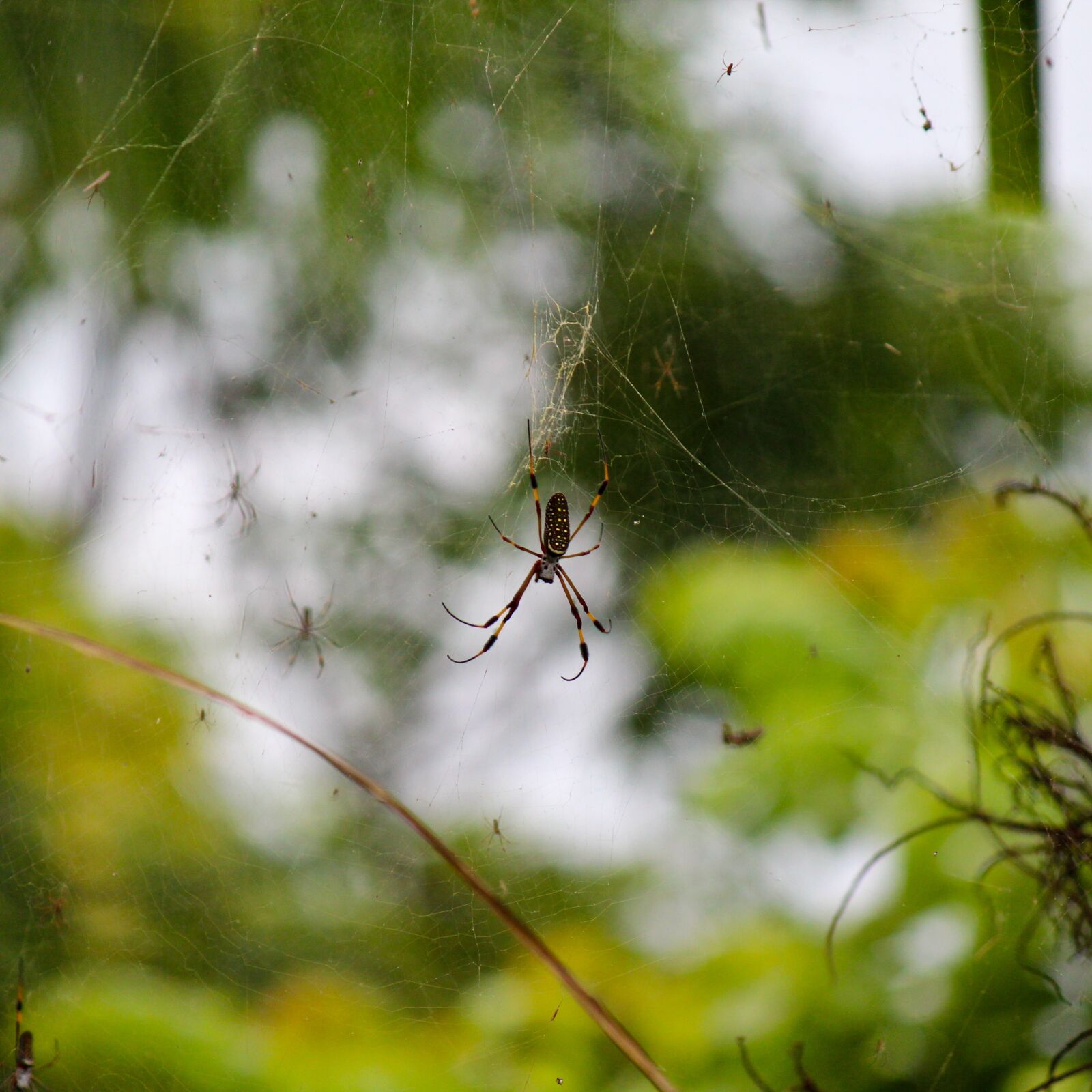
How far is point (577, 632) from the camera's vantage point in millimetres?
733

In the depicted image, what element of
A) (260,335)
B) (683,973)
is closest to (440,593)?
(260,335)

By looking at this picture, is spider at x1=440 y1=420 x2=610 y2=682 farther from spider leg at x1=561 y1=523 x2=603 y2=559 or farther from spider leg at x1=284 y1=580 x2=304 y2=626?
spider leg at x1=284 y1=580 x2=304 y2=626

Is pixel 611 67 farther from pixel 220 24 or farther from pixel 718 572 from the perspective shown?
pixel 718 572

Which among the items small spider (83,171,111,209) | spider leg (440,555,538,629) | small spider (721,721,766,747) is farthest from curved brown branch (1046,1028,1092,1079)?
small spider (83,171,111,209)

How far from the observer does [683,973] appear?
680 millimetres

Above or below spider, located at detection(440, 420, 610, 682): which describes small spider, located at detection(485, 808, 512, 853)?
below

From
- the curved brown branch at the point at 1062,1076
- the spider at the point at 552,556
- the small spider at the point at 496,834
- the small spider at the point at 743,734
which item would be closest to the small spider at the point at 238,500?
the spider at the point at 552,556

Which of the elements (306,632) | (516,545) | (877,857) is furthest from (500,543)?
(877,857)

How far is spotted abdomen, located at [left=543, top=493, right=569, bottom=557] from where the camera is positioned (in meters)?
0.62

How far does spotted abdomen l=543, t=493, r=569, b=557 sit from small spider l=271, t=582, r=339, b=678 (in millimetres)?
224

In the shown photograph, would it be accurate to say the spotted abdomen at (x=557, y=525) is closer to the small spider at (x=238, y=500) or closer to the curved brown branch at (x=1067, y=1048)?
the small spider at (x=238, y=500)

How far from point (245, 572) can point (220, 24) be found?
0.47m

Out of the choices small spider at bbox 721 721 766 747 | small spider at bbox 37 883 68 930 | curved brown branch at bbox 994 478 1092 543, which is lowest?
small spider at bbox 37 883 68 930

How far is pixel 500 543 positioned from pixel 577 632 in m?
0.11
